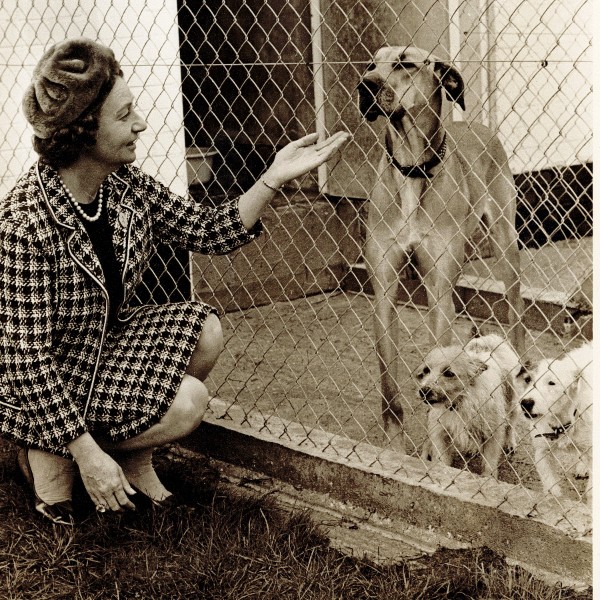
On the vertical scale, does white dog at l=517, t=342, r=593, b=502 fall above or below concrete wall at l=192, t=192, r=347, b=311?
above

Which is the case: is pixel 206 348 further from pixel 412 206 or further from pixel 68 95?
pixel 412 206

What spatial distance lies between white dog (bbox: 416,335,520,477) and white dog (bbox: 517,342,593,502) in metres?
0.19

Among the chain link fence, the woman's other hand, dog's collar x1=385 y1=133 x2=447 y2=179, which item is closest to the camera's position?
the woman's other hand

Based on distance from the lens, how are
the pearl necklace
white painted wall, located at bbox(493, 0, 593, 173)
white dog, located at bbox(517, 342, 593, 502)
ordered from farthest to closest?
white painted wall, located at bbox(493, 0, 593, 173) < white dog, located at bbox(517, 342, 593, 502) < the pearl necklace

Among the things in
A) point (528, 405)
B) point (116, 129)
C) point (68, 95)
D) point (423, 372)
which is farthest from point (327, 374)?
point (68, 95)

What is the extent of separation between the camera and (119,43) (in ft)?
16.8

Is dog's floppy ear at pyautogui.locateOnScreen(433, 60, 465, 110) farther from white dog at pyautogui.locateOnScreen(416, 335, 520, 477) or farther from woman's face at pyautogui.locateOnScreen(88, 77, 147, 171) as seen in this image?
woman's face at pyautogui.locateOnScreen(88, 77, 147, 171)

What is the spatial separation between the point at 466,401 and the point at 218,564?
4.49 feet

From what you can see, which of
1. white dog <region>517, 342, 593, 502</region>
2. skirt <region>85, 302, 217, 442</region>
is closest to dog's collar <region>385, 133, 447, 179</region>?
white dog <region>517, 342, 593, 502</region>

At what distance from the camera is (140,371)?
11.2ft

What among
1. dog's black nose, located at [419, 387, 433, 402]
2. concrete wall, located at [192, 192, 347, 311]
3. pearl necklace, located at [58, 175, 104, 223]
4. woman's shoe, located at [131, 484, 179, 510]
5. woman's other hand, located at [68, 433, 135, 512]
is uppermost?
pearl necklace, located at [58, 175, 104, 223]

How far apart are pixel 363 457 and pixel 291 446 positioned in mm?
308

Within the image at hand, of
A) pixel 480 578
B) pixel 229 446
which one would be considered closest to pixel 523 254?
pixel 229 446

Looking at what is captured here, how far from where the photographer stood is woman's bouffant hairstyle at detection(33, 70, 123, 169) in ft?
10.6
